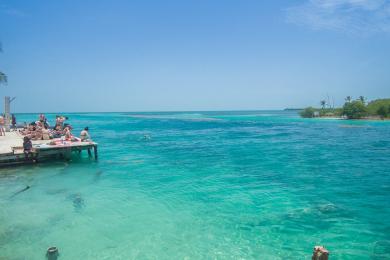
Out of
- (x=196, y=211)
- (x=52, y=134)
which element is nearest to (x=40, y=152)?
(x=52, y=134)

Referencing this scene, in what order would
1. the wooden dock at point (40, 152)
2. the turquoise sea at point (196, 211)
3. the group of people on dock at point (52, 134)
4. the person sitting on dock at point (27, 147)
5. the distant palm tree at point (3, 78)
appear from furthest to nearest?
the distant palm tree at point (3, 78), the group of people on dock at point (52, 134), the person sitting on dock at point (27, 147), the wooden dock at point (40, 152), the turquoise sea at point (196, 211)

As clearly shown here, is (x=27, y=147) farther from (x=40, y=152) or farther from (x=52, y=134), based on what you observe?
(x=52, y=134)

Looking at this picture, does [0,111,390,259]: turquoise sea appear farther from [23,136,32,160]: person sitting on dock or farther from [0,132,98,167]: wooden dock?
[23,136,32,160]: person sitting on dock

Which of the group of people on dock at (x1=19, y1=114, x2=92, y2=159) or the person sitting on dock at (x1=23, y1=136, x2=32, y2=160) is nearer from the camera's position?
the person sitting on dock at (x1=23, y1=136, x2=32, y2=160)

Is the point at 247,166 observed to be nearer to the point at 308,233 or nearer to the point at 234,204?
the point at 234,204

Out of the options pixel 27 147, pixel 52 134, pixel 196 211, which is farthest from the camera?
pixel 52 134

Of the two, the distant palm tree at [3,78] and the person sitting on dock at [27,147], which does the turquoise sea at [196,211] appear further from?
the distant palm tree at [3,78]

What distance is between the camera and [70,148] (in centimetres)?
2092

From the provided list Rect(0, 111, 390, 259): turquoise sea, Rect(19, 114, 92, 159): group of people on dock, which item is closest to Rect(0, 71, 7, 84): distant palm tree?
Rect(19, 114, 92, 159): group of people on dock

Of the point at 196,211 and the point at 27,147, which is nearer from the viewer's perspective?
the point at 196,211

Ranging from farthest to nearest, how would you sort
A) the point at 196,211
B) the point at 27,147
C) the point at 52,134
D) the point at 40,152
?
1. the point at 52,134
2. the point at 40,152
3. the point at 27,147
4. the point at 196,211

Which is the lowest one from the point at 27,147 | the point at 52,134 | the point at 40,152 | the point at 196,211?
the point at 196,211

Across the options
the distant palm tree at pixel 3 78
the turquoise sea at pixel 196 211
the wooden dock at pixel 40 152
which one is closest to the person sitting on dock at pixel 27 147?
the wooden dock at pixel 40 152

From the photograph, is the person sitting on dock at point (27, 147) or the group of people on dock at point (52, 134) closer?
the person sitting on dock at point (27, 147)
